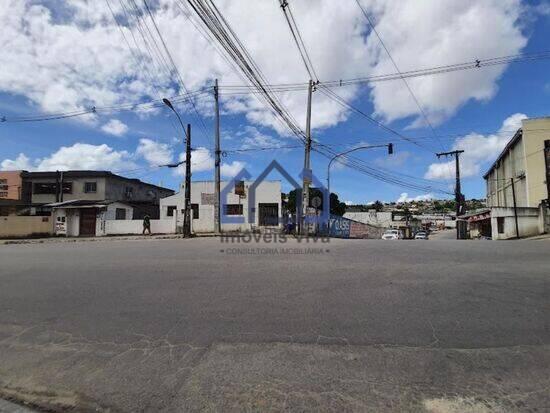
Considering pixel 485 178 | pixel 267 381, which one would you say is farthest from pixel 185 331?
pixel 485 178

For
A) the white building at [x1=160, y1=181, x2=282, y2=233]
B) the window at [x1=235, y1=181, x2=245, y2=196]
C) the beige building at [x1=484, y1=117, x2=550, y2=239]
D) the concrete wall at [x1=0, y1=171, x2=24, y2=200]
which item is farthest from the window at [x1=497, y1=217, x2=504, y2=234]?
the concrete wall at [x1=0, y1=171, x2=24, y2=200]

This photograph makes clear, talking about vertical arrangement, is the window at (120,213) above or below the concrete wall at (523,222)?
above

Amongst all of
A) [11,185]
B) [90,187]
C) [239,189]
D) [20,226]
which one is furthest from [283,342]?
[11,185]

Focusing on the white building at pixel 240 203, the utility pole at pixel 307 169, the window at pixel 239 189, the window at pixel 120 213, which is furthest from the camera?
the white building at pixel 240 203

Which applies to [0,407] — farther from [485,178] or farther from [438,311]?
[485,178]

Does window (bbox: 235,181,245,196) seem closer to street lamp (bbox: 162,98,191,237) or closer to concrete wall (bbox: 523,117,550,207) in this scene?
street lamp (bbox: 162,98,191,237)

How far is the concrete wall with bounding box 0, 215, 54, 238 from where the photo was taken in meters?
33.6

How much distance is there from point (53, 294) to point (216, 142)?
2300cm

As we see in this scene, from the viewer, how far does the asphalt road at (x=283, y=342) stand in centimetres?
353

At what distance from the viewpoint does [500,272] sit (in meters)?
8.66

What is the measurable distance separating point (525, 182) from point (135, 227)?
122ft

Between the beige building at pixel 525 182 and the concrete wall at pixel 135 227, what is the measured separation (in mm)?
27551

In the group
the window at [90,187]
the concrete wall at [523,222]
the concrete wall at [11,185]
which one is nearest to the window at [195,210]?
the window at [90,187]

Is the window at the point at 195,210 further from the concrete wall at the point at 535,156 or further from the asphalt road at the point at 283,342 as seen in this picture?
the concrete wall at the point at 535,156
